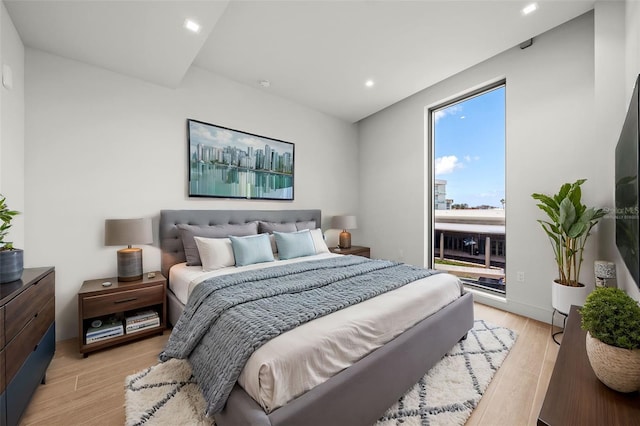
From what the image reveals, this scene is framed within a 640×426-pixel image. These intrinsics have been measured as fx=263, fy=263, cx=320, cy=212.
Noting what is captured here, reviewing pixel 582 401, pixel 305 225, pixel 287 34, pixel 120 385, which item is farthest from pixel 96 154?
pixel 582 401

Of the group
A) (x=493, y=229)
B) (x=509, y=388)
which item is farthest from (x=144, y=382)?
(x=493, y=229)

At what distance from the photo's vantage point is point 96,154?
2.53m

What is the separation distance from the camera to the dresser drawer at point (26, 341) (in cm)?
130

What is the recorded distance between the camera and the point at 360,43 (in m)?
2.65

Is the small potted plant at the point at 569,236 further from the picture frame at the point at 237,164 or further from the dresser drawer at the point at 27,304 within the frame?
the dresser drawer at the point at 27,304

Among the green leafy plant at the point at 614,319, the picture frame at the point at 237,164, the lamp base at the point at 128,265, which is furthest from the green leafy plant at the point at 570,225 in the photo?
the lamp base at the point at 128,265

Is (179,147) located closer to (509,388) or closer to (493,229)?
(509,388)

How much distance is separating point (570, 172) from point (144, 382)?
158 inches

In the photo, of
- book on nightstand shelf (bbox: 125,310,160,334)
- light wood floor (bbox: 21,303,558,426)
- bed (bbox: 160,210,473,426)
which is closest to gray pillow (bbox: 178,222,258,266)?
bed (bbox: 160,210,473,426)

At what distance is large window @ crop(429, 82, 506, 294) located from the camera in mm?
3230

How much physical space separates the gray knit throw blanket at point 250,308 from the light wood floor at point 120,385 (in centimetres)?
42

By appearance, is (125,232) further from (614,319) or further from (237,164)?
(614,319)

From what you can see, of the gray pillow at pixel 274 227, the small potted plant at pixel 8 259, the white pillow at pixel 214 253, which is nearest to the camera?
the small potted plant at pixel 8 259

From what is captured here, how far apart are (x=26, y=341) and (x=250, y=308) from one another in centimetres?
124
